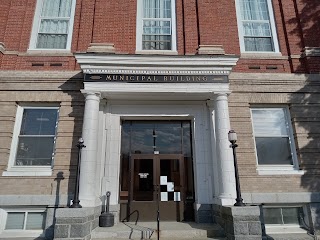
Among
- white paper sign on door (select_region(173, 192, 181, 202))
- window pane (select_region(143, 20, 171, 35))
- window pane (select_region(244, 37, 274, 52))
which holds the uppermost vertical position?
window pane (select_region(143, 20, 171, 35))

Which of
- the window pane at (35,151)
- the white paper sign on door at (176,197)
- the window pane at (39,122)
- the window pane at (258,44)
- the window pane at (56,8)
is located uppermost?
the window pane at (56,8)

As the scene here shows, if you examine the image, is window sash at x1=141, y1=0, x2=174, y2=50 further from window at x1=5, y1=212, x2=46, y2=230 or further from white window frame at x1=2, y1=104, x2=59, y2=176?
window at x1=5, y1=212, x2=46, y2=230

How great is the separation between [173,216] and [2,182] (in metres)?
5.86

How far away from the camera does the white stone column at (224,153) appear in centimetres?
827

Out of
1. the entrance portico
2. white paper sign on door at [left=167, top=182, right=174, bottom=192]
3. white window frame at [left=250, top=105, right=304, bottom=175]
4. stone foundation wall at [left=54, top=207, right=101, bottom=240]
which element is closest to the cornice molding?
the entrance portico

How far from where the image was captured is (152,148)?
1009cm

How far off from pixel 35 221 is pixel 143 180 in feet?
12.4

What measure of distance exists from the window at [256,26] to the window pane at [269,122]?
2701 mm

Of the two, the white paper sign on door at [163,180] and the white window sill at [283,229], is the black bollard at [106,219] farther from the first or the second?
the white window sill at [283,229]

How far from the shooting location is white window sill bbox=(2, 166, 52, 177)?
880cm

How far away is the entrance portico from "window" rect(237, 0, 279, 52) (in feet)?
8.66

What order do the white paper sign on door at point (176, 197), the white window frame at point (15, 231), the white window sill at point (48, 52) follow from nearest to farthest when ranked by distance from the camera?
the white window frame at point (15, 231)
the white paper sign on door at point (176, 197)
the white window sill at point (48, 52)

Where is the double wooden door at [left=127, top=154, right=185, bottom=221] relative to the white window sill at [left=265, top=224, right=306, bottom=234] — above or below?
above

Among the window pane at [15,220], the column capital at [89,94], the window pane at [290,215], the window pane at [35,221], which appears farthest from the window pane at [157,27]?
the window pane at [15,220]
